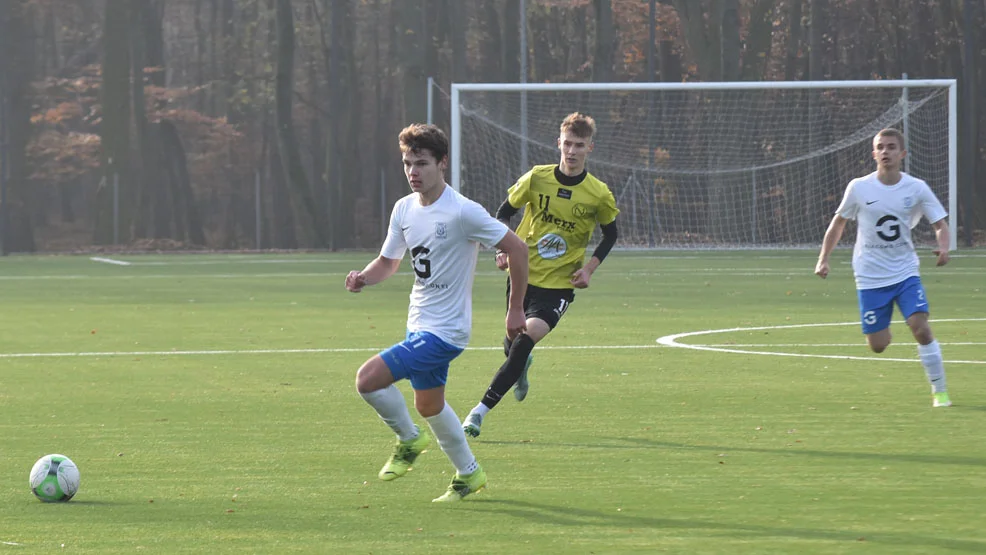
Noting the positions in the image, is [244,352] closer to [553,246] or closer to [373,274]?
[553,246]

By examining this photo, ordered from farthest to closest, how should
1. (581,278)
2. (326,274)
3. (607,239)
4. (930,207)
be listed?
(326,274) → (930,207) → (607,239) → (581,278)

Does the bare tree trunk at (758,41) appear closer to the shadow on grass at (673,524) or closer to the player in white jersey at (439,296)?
the player in white jersey at (439,296)

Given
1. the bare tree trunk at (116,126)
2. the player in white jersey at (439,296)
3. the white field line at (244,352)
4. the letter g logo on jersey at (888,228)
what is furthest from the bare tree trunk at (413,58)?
the player in white jersey at (439,296)

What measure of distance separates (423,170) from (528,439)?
235cm

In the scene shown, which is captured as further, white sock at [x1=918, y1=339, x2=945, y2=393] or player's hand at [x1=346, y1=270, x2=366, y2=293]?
white sock at [x1=918, y1=339, x2=945, y2=393]

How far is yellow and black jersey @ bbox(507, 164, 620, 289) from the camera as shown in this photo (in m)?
9.45

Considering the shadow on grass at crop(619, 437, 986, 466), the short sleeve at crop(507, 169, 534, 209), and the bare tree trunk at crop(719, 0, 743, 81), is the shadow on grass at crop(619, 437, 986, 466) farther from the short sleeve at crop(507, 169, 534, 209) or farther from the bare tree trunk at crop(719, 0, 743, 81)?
the bare tree trunk at crop(719, 0, 743, 81)

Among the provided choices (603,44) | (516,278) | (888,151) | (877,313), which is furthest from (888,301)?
(603,44)

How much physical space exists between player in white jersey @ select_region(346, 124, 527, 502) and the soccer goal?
23356mm

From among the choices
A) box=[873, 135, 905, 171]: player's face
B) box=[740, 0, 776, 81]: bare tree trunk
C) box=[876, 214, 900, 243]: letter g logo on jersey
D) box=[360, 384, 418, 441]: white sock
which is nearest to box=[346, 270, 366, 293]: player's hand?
box=[360, 384, 418, 441]: white sock

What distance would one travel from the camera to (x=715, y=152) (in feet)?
108

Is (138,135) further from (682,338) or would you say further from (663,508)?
(663,508)

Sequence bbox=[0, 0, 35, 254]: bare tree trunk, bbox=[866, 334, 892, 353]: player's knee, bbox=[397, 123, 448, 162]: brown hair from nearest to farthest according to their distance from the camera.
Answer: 1. bbox=[397, 123, 448, 162]: brown hair
2. bbox=[866, 334, 892, 353]: player's knee
3. bbox=[0, 0, 35, 254]: bare tree trunk

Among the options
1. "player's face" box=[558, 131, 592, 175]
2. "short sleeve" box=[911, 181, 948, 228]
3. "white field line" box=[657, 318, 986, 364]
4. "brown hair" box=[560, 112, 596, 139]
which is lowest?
"white field line" box=[657, 318, 986, 364]
